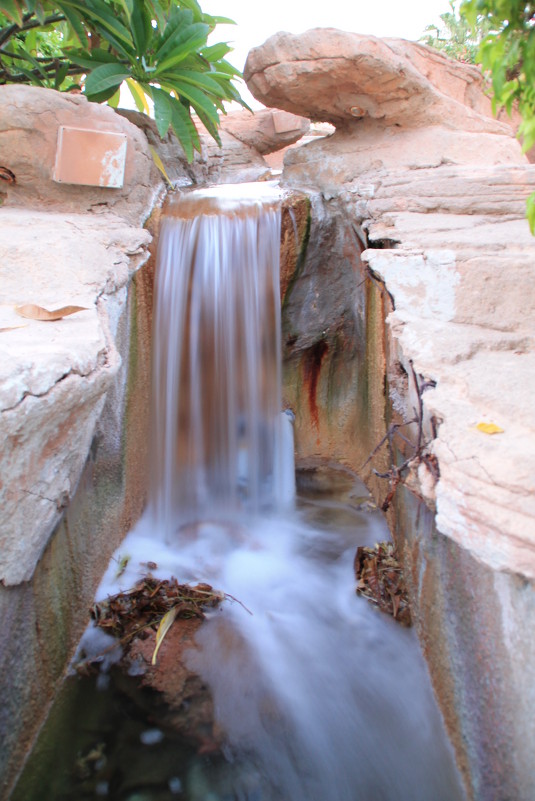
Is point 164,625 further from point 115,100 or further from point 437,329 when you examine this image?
point 115,100

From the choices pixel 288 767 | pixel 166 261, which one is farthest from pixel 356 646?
pixel 166 261

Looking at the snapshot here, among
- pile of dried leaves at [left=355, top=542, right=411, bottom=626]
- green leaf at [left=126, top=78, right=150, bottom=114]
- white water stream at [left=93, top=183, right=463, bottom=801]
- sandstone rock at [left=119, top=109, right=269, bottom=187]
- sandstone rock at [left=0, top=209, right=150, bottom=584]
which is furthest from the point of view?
sandstone rock at [left=119, top=109, right=269, bottom=187]

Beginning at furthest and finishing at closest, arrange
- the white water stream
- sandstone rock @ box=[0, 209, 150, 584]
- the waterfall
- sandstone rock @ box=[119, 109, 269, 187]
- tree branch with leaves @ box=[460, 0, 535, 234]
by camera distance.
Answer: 1. sandstone rock @ box=[119, 109, 269, 187]
2. the waterfall
3. the white water stream
4. sandstone rock @ box=[0, 209, 150, 584]
5. tree branch with leaves @ box=[460, 0, 535, 234]

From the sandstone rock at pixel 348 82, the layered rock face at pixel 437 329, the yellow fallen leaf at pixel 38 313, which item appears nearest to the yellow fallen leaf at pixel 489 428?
the layered rock face at pixel 437 329

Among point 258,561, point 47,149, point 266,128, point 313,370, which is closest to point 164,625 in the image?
point 258,561

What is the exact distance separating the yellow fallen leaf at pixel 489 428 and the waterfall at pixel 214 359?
2.59 meters

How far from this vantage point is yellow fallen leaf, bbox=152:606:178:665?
2585mm

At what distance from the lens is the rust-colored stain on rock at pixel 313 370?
4.53m

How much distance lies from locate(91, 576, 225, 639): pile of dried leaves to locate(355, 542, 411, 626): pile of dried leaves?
0.81m

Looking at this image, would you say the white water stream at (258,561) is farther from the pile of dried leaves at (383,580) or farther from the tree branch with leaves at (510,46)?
the tree branch with leaves at (510,46)

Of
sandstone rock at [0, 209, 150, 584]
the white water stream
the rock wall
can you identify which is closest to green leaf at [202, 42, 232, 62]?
the rock wall

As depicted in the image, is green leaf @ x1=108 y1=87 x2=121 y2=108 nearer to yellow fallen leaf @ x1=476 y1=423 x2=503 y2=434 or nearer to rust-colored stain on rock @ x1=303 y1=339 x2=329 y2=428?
rust-colored stain on rock @ x1=303 y1=339 x2=329 y2=428

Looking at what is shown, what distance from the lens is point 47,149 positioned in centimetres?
404

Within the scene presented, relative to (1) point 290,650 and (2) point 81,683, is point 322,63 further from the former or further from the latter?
(2) point 81,683
